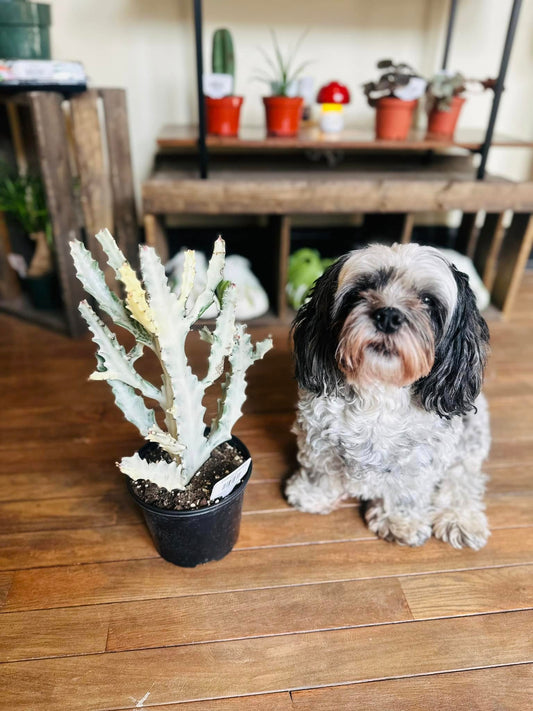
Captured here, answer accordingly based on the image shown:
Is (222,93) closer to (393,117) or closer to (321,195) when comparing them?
(321,195)

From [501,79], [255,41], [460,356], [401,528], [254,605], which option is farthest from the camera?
[255,41]

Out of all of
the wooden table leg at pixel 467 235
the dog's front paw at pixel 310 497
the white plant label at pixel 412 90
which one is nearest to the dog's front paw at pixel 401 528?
the dog's front paw at pixel 310 497

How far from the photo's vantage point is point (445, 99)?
2.16 metres

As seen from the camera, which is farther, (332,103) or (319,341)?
(332,103)

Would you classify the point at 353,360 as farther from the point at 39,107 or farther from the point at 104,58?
the point at 104,58

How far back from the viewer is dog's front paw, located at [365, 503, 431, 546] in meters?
1.33

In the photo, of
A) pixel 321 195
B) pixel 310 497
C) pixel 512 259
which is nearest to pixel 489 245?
pixel 512 259

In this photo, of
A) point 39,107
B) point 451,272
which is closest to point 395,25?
point 39,107

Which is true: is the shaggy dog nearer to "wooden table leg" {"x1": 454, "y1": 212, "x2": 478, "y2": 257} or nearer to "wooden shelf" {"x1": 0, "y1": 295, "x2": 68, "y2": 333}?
"wooden shelf" {"x1": 0, "y1": 295, "x2": 68, "y2": 333}

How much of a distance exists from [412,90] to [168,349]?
5.58ft

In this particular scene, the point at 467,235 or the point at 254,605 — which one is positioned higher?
the point at 467,235

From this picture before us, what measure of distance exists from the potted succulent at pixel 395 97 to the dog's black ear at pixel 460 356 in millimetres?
1310

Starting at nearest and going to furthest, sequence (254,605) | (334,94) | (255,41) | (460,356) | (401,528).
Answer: (460,356), (254,605), (401,528), (334,94), (255,41)

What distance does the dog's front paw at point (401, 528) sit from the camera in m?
1.33
